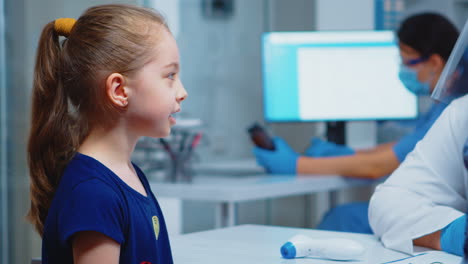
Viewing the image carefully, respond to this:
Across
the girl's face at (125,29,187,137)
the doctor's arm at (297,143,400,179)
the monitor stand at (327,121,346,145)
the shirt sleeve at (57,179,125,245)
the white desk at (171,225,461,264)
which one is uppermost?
the girl's face at (125,29,187,137)

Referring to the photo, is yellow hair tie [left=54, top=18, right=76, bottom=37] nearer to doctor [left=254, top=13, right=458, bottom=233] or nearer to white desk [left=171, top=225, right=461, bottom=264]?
white desk [left=171, top=225, right=461, bottom=264]

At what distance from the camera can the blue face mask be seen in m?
2.19

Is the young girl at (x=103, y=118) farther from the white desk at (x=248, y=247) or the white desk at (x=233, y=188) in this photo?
the white desk at (x=233, y=188)

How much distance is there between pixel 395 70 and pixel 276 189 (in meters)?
0.80

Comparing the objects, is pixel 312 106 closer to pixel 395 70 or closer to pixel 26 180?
pixel 395 70

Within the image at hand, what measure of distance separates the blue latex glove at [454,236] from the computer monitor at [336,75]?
4.69 ft

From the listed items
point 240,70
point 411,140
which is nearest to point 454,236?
point 411,140

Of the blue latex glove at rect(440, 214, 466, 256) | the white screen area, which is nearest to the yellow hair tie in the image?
the blue latex glove at rect(440, 214, 466, 256)

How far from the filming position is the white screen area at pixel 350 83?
2484 mm

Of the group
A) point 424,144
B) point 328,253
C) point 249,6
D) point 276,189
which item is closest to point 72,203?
point 328,253

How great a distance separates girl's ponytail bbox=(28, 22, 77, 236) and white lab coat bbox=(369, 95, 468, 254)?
0.55m

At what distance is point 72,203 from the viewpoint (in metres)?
0.80

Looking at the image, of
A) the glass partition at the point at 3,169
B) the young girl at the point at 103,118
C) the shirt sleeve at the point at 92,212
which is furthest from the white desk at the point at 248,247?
the glass partition at the point at 3,169

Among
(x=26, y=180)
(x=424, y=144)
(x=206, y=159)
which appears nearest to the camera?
(x=424, y=144)
